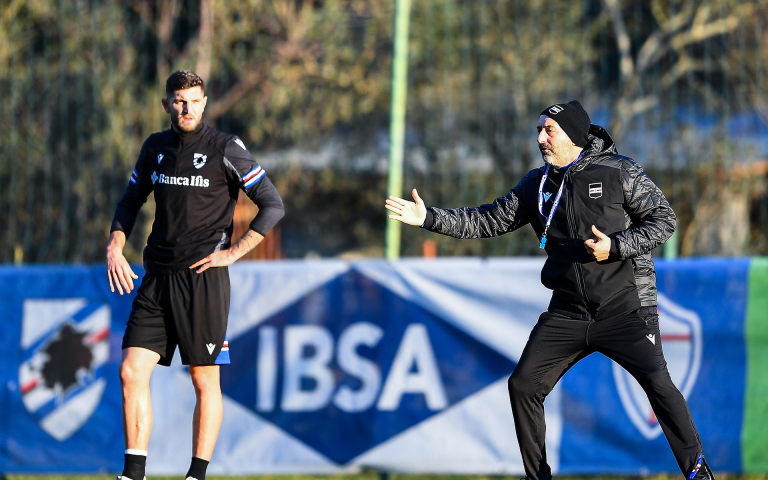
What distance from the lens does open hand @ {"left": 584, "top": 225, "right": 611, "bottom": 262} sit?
461 centimetres

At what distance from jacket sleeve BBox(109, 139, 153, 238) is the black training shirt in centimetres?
14

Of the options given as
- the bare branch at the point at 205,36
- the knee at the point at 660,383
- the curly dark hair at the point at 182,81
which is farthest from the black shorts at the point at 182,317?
the bare branch at the point at 205,36

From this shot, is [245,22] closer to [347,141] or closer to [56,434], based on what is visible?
[347,141]

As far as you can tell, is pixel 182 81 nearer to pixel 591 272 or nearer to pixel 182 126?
pixel 182 126

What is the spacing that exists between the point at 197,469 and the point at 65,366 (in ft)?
7.89

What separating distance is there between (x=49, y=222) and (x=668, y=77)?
528 centimetres

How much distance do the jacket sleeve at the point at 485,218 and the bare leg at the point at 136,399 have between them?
1.83 meters

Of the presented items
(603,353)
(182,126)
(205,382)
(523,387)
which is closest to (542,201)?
(603,353)

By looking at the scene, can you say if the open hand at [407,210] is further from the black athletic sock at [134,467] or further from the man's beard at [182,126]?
the black athletic sock at [134,467]

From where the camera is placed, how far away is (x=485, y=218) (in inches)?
208

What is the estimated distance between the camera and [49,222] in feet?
24.3

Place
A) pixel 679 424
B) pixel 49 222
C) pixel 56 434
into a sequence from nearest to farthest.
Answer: pixel 679 424 → pixel 56 434 → pixel 49 222

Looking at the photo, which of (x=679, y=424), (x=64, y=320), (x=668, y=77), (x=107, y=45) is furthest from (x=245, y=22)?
(x=679, y=424)

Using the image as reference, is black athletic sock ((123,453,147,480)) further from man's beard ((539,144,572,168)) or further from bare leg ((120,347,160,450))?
man's beard ((539,144,572,168))
